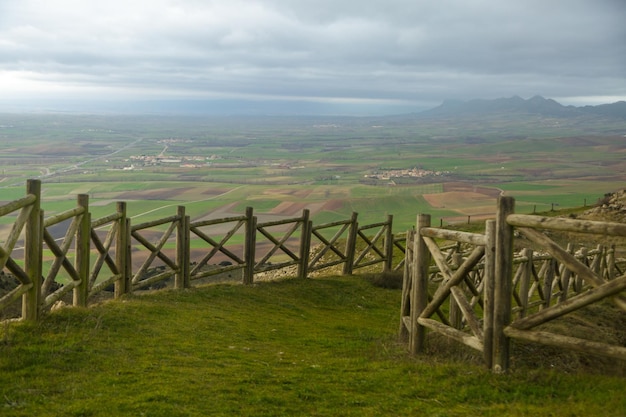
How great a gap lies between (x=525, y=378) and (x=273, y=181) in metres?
91.6

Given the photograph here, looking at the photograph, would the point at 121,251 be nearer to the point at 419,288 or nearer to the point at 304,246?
the point at 304,246

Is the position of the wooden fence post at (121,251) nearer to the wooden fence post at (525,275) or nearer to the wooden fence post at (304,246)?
the wooden fence post at (304,246)

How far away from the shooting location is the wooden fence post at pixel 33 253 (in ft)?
27.7

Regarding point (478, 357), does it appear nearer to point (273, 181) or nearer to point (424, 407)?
point (424, 407)

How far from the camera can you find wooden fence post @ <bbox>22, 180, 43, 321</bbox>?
844 centimetres

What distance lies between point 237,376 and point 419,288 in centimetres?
307

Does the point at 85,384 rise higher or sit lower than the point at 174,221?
→ lower

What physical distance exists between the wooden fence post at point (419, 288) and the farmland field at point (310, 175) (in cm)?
4578

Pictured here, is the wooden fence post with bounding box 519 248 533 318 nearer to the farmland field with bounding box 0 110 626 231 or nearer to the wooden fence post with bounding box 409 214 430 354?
the wooden fence post with bounding box 409 214 430 354

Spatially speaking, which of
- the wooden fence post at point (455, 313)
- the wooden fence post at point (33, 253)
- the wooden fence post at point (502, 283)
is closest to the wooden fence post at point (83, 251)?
the wooden fence post at point (33, 253)

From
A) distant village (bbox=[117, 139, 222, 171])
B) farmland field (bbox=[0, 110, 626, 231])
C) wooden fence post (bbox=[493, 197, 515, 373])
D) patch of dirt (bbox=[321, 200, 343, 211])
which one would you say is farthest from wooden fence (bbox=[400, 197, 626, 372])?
distant village (bbox=[117, 139, 222, 171])

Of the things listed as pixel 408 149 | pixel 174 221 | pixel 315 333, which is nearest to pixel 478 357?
pixel 315 333

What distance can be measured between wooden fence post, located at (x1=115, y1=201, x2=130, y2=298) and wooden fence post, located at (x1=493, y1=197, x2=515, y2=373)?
7.51m

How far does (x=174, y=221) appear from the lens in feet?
43.2
